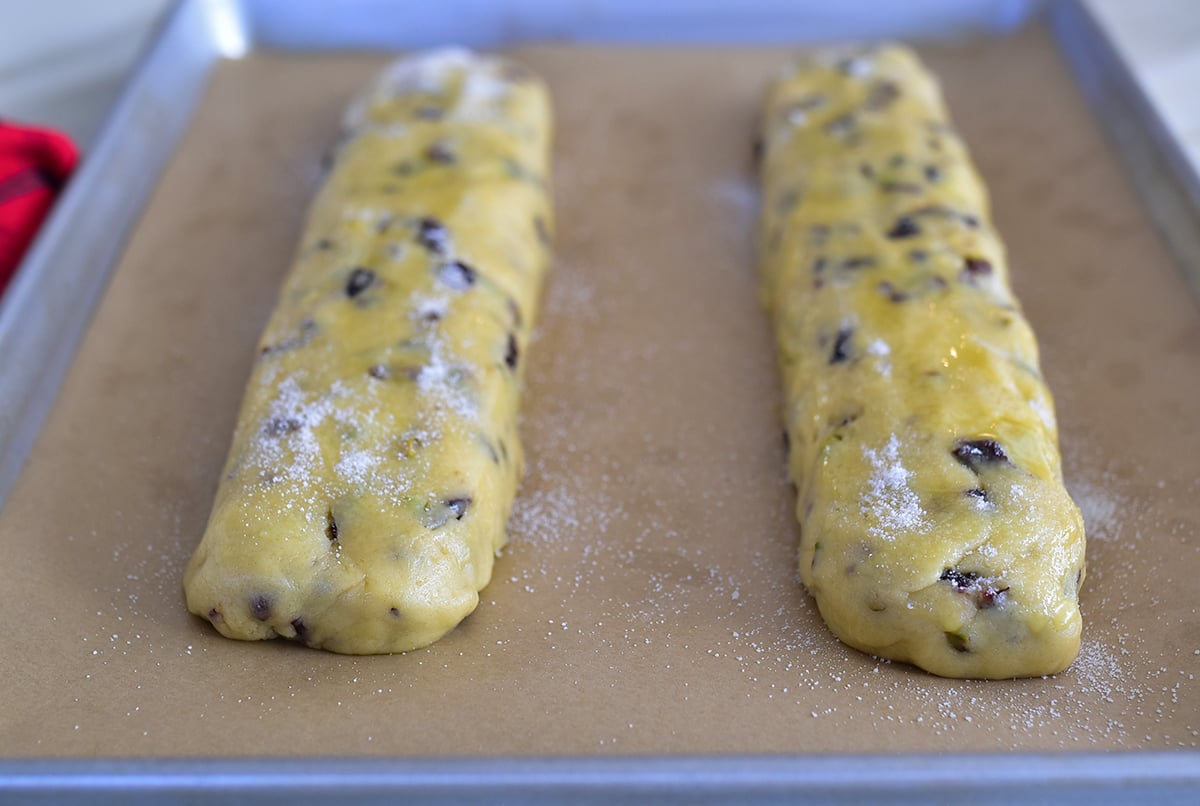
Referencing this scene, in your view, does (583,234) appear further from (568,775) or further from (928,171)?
(568,775)

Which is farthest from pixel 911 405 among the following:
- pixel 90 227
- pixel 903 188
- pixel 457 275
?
pixel 90 227

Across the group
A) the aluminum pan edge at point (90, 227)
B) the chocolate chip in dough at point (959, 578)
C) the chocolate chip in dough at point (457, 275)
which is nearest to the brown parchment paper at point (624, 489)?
the aluminum pan edge at point (90, 227)

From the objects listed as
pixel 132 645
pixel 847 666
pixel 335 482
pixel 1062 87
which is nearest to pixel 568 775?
pixel 847 666

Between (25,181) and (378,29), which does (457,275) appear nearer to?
(25,181)

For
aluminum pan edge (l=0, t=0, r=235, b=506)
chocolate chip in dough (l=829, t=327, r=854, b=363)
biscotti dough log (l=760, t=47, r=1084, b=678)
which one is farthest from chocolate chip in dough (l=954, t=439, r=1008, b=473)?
aluminum pan edge (l=0, t=0, r=235, b=506)

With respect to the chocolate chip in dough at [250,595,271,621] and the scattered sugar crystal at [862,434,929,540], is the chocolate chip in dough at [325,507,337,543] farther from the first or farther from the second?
the scattered sugar crystal at [862,434,929,540]

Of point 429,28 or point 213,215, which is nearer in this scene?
point 213,215

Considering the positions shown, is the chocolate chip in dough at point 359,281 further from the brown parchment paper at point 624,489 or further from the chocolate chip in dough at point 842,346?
the chocolate chip in dough at point 842,346
